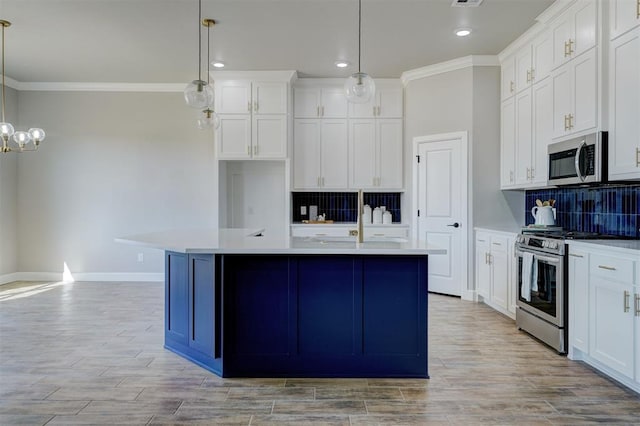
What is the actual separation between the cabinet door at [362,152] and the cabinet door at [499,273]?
2.03 meters

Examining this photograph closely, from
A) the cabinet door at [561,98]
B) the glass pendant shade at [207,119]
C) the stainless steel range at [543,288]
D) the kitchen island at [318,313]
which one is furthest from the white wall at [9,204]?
the cabinet door at [561,98]

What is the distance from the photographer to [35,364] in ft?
10.3

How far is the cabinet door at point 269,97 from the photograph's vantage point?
5895 mm

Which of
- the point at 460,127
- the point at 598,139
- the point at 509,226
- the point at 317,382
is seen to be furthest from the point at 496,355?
the point at 460,127

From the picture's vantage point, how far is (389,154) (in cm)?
610

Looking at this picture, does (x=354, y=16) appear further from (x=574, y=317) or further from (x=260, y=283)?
(x=574, y=317)

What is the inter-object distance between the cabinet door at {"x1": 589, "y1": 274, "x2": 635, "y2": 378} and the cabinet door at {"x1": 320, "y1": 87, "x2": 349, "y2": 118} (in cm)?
399

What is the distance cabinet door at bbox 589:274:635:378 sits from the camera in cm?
264

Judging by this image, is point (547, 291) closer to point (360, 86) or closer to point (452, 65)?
point (360, 86)

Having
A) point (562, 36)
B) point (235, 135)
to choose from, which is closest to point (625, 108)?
point (562, 36)

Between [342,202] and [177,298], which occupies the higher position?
[342,202]

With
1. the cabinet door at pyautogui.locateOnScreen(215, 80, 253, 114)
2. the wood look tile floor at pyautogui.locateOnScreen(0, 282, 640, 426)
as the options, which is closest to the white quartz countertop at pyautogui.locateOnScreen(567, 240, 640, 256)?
the wood look tile floor at pyautogui.locateOnScreen(0, 282, 640, 426)

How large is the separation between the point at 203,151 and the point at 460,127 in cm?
368

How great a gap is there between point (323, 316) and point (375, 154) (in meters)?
3.65
